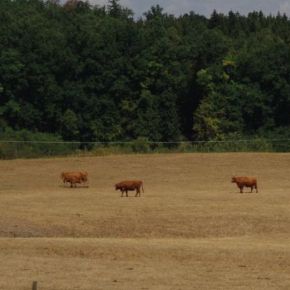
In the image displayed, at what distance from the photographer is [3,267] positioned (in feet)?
63.0

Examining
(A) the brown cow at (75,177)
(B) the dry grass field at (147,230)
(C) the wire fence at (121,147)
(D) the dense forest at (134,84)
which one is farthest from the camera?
(D) the dense forest at (134,84)

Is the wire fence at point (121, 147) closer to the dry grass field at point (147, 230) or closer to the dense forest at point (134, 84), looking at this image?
the dense forest at point (134, 84)

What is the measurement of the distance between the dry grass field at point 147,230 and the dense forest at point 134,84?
23.1 metres

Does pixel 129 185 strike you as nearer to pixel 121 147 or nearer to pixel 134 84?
pixel 121 147

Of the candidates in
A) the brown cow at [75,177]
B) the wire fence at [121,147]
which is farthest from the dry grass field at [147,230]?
the wire fence at [121,147]

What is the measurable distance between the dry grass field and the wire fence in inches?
306

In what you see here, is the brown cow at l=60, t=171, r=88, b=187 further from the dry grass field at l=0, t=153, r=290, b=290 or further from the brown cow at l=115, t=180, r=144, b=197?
the brown cow at l=115, t=180, r=144, b=197

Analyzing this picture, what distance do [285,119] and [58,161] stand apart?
28.9m

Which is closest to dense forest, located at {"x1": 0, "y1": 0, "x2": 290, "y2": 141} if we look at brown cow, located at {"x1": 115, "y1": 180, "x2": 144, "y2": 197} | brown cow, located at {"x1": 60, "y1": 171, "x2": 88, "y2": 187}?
brown cow, located at {"x1": 60, "y1": 171, "x2": 88, "y2": 187}

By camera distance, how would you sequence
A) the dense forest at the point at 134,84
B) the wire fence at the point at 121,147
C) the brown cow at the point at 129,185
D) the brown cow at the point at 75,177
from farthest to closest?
the dense forest at the point at 134,84
the wire fence at the point at 121,147
the brown cow at the point at 75,177
the brown cow at the point at 129,185

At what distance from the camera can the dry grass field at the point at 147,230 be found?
18156 mm

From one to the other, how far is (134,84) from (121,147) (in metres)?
15.0

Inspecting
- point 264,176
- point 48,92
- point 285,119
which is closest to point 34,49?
point 48,92

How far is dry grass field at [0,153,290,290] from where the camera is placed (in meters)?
18.2
